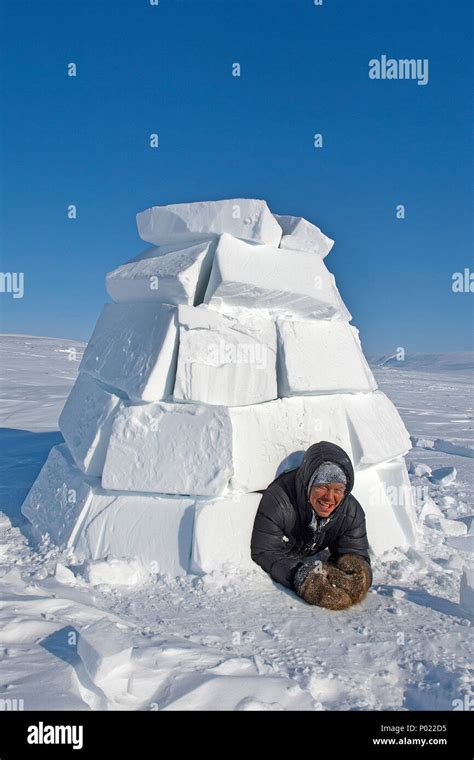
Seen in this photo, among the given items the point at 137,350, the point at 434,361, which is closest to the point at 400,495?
the point at 137,350

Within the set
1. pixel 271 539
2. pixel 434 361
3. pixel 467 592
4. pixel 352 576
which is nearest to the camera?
pixel 467 592

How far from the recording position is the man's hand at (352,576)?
2932 mm

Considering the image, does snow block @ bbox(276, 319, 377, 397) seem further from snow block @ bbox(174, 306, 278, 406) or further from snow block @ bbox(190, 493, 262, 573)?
snow block @ bbox(190, 493, 262, 573)

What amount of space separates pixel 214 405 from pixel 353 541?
1099 millimetres

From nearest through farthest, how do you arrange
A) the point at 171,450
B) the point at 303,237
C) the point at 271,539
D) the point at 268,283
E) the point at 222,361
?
1. the point at 271,539
2. the point at 171,450
3. the point at 222,361
4. the point at 268,283
5. the point at 303,237

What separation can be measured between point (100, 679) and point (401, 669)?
3.97 ft

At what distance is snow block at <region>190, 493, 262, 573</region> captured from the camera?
3.12 m

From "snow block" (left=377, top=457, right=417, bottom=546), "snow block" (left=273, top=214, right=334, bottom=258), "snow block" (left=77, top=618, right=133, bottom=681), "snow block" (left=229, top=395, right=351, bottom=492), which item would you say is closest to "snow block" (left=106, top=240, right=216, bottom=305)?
"snow block" (left=273, top=214, right=334, bottom=258)

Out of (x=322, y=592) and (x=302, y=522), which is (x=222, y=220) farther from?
(x=322, y=592)

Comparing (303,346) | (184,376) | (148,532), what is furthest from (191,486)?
(303,346)

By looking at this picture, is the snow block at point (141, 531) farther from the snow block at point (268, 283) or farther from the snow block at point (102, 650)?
the snow block at point (268, 283)

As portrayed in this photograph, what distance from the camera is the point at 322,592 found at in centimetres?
288

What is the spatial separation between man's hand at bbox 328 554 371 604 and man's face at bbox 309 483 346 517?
263 mm
